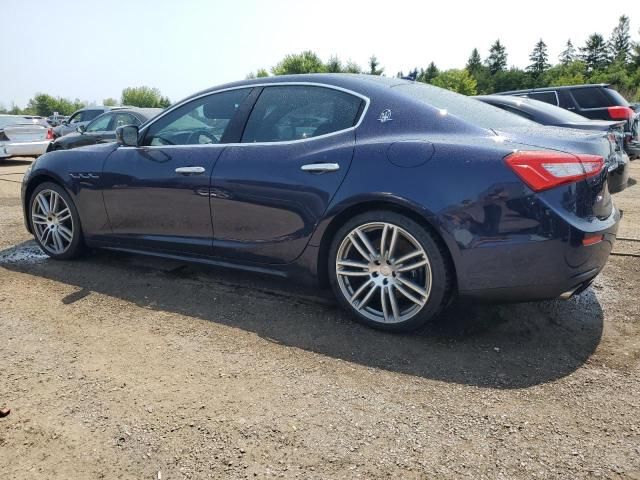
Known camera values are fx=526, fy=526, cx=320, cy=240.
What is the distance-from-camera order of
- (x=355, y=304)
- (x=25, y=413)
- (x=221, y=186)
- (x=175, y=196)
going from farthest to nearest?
(x=175, y=196)
(x=221, y=186)
(x=355, y=304)
(x=25, y=413)

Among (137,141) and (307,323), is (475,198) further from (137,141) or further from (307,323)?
(137,141)

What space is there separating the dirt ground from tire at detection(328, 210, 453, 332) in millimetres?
140

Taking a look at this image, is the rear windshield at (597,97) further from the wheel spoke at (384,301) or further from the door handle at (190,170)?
the door handle at (190,170)

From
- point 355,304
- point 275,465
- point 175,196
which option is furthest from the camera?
point 175,196

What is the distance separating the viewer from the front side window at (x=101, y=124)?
11234mm

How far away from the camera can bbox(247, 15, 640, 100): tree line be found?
77.7m

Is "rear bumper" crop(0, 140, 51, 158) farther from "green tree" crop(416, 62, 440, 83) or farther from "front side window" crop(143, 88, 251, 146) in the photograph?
"green tree" crop(416, 62, 440, 83)

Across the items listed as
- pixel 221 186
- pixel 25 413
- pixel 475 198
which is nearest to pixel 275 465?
pixel 25 413

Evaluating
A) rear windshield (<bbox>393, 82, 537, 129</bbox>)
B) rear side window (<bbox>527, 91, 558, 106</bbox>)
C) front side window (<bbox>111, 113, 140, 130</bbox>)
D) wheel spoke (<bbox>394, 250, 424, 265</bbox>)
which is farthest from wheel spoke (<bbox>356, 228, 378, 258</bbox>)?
front side window (<bbox>111, 113, 140, 130</bbox>)

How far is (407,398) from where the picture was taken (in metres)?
2.42

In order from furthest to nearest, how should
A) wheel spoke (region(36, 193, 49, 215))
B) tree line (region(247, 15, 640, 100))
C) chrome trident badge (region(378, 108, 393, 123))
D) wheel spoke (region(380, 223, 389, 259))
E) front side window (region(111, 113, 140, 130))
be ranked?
1. tree line (region(247, 15, 640, 100))
2. front side window (region(111, 113, 140, 130))
3. wheel spoke (region(36, 193, 49, 215))
4. chrome trident badge (region(378, 108, 393, 123))
5. wheel spoke (region(380, 223, 389, 259))

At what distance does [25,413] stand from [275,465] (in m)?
1.19

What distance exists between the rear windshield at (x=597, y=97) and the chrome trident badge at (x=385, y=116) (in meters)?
7.82

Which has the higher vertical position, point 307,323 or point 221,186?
point 221,186
